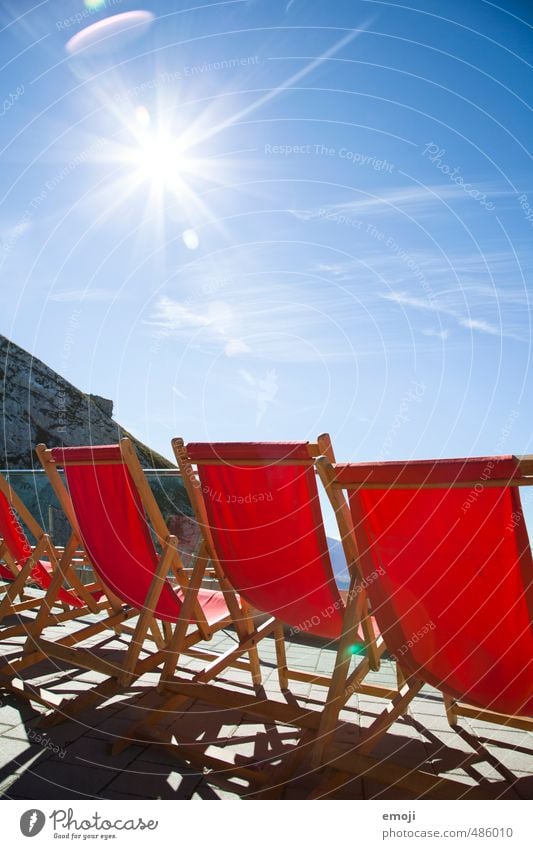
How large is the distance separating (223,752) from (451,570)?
120cm

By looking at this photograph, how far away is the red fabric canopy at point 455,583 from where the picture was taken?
1.80m

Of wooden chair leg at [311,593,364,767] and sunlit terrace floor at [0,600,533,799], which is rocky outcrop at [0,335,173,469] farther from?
wooden chair leg at [311,593,364,767]

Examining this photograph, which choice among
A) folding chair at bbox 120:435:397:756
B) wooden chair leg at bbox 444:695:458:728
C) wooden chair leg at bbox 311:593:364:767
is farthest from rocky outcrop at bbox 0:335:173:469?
wooden chair leg at bbox 311:593:364:767

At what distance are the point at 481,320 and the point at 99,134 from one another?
10.1 feet

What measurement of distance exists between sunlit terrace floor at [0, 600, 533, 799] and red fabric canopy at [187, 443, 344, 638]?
0.55 m

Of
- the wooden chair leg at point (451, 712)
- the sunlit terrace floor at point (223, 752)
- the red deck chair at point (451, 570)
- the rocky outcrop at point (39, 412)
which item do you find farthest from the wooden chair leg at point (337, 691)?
the rocky outcrop at point (39, 412)

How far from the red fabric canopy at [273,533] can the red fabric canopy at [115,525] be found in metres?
0.44

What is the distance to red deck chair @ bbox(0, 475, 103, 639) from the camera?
344 cm

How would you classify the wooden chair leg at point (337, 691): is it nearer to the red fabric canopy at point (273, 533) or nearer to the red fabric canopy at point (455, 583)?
the red fabric canopy at point (455, 583)

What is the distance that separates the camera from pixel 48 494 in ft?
19.3

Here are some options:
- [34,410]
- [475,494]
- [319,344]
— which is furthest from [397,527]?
[34,410]

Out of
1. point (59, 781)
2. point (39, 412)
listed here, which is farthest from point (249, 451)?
point (39, 412)

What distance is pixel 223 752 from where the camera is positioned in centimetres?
233

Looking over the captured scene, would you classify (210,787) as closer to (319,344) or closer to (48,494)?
(319,344)
